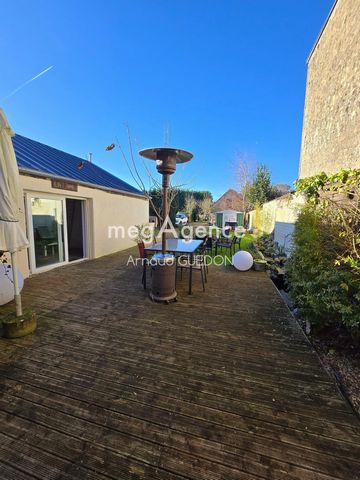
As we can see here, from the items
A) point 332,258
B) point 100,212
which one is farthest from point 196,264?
point 100,212

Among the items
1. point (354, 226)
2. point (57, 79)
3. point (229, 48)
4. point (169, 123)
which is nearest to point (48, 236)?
point (169, 123)

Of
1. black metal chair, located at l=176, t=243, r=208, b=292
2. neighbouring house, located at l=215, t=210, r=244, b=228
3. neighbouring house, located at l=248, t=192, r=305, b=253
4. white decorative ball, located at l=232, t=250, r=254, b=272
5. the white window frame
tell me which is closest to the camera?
black metal chair, located at l=176, t=243, r=208, b=292

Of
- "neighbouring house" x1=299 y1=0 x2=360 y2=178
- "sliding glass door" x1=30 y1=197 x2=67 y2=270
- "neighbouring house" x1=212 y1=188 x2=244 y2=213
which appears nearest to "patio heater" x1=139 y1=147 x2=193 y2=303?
"sliding glass door" x1=30 y1=197 x2=67 y2=270

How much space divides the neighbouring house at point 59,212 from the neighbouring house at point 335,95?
24.1 ft

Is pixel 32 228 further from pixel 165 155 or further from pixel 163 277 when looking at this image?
pixel 165 155

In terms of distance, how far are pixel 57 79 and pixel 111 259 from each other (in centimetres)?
670

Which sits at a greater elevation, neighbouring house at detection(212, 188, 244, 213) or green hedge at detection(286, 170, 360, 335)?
neighbouring house at detection(212, 188, 244, 213)

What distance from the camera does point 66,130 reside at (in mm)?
11211

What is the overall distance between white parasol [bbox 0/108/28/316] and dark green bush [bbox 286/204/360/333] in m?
4.00

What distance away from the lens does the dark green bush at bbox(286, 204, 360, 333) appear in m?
2.67

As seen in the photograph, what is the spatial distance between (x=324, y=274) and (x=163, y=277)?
2525 mm

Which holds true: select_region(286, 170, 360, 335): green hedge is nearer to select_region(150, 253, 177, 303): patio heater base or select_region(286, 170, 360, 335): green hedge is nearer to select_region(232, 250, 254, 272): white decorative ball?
select_region(150, 253, 177, 303): patio heater base

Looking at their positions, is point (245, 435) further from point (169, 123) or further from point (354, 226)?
point (169, 123)

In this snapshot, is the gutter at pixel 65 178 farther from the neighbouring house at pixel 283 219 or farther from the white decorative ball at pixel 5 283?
the neighbouring house at pixel 283 219
